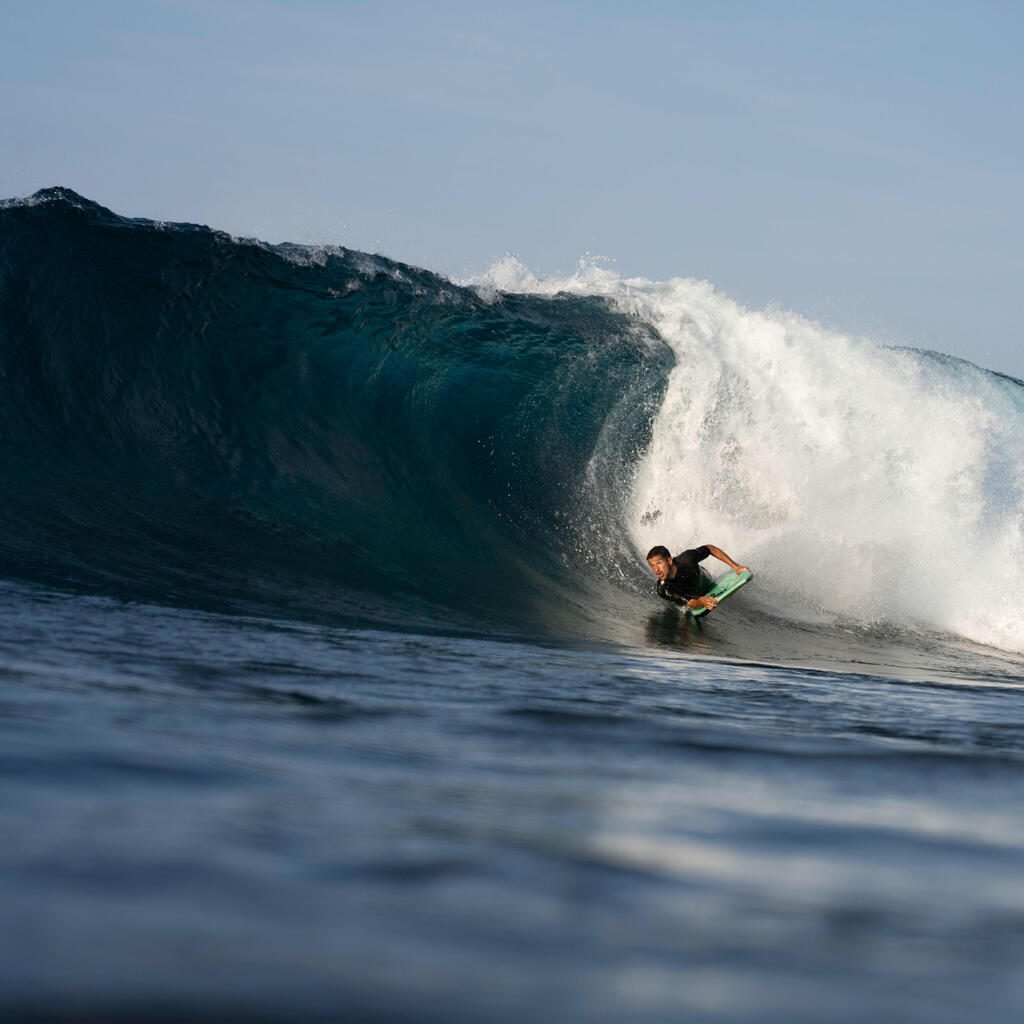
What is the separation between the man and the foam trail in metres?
1.59

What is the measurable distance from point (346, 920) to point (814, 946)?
0.61 m

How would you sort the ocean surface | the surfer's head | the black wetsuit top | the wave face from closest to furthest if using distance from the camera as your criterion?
the ocean surface, the wave face, the surfer's head, the black wetsuit top

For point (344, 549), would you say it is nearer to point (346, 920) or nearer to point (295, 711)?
point (295, 711)

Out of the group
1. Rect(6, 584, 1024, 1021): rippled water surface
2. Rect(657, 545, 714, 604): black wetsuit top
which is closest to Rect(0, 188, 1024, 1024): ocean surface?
Rect(6, 584, 1024, 1021): rippled water surface

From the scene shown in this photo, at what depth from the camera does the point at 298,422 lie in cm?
1103

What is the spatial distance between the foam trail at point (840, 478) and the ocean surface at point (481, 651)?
5cm

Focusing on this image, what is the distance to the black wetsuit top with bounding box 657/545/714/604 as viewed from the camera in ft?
29.0

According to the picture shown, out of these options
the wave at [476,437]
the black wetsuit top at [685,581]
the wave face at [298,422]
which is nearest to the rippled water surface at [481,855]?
the wave face at [298,422]

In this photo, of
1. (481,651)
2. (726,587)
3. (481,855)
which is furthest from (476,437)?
(481,855)

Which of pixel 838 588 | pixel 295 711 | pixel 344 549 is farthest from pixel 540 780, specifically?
pixel 838 588

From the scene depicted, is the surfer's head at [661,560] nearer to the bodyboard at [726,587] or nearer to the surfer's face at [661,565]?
the surfer's face at [661,565]

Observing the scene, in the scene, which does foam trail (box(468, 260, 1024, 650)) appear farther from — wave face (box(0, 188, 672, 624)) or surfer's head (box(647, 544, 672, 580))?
surfer's head (box(647, 544, 672, 580))

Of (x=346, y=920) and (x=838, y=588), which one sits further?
(x=838, y=588)

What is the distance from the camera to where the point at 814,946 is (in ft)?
4.68
